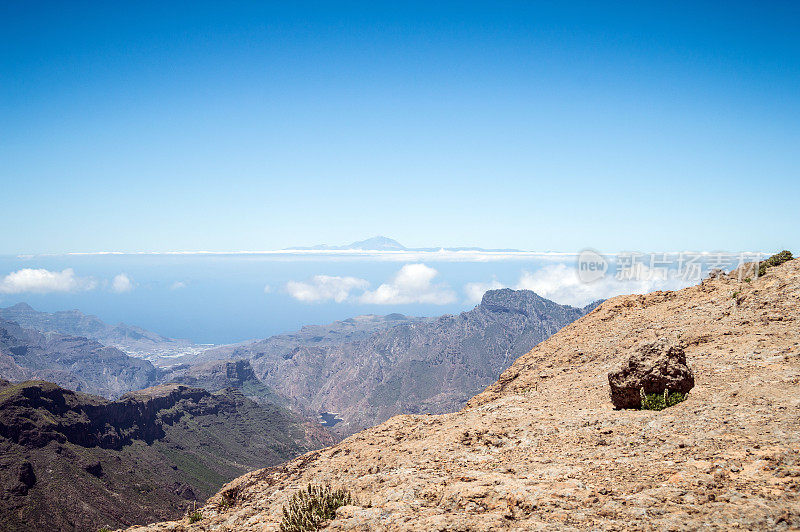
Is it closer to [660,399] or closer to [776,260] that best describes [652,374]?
[660,399]

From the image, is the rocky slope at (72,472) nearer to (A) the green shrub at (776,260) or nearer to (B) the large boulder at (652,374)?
(B) the large boulder at (652,374)

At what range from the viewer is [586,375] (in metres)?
19.3

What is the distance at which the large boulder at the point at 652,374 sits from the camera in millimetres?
13578

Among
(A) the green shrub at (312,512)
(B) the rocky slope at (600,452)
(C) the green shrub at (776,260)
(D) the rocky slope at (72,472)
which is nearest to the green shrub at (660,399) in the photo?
(B) the rocky slope at (600,452)

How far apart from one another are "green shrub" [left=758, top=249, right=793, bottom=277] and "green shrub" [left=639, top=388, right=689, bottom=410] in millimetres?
14792

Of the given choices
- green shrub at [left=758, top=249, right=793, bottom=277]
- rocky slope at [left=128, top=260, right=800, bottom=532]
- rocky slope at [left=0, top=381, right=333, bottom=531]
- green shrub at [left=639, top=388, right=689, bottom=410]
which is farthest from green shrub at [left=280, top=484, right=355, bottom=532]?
rocky slope at [left=0, top=381, right=333, bottom=531]

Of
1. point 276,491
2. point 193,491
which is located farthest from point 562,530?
point 193,491

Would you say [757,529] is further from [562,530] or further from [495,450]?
[495,450]

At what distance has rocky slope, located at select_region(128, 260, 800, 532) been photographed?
24.9 feet

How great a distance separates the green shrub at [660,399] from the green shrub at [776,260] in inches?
582

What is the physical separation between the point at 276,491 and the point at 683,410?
13.5 meters

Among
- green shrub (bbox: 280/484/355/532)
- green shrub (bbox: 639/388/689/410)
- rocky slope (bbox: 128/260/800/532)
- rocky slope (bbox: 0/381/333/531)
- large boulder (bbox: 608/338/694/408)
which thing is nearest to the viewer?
rocky slope (bbox: 128/260/800/532)

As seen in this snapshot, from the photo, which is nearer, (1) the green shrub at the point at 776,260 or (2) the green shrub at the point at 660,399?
(2) the green shrub at the point at 660,399

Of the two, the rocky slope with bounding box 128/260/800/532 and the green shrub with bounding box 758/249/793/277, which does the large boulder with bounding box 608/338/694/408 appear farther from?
the green shrub with bounding box 758/249/793/277
